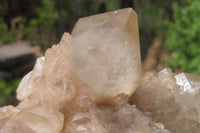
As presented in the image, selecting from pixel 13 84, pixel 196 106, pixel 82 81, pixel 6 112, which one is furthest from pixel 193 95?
pixel 13 84

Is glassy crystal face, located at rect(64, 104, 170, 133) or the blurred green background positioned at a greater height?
glassy crystal face, located at rect(64, 104, 170, 133)

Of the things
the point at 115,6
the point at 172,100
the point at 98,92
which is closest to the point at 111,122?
the point at 98,92

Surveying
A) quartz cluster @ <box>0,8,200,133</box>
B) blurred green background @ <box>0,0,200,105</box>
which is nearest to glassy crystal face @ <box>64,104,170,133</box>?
quartz cluster @ <box>0,8,200,133</box>

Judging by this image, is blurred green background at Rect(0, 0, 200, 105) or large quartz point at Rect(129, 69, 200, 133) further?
blurred green background at Rect(0, 0, 200, 105)

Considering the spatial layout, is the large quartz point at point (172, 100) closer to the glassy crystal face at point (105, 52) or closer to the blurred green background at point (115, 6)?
the glassy crystal face at point (105, 52)

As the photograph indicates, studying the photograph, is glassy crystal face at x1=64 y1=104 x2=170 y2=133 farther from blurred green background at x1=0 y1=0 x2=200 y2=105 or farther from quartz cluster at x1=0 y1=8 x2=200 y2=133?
blurred green background at x1=0 y1=0 x2=200 y2=105

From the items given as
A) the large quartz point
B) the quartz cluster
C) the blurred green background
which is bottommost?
the blurred green background

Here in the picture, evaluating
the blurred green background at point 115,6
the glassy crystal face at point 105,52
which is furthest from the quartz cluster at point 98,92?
the blurred green background at point 115,6

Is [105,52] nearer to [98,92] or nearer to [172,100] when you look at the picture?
[98,92]
